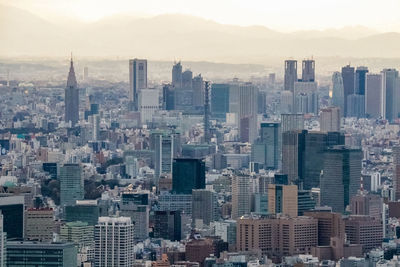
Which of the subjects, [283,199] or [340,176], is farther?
[340,176]

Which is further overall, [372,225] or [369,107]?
[369,107]

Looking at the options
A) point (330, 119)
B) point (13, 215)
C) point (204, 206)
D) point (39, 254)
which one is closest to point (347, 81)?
point (330, 119)

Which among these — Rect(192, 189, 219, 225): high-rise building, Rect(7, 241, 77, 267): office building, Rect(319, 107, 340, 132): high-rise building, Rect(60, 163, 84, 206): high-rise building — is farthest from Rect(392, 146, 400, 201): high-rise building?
Rect(7, 241, 77, 267): office building

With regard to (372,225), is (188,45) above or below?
above

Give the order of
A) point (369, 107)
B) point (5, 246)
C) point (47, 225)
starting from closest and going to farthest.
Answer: point (5, 246)
point (47, 225)
point (369, 107)

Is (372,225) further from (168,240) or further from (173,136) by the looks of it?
(173,136)

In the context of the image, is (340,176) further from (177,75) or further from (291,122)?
(291,122)

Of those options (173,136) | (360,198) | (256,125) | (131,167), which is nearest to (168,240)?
(360,198)

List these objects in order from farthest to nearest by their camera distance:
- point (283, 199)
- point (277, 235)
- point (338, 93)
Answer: point (338, 93), point (283, 199), point (277, 235)
